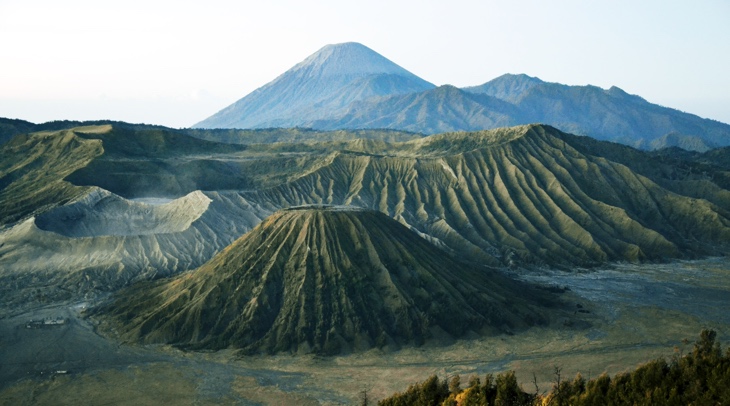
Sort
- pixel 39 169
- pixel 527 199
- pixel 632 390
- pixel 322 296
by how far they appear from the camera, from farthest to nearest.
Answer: pixel 39 169 < pixel 527 199 < pixel 322 296 < pixel 632 390

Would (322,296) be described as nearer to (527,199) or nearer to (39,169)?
(527,199)

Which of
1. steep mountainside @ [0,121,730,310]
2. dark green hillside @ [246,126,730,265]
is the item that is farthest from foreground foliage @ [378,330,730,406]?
dark green hillside @ [246,126,730,265]

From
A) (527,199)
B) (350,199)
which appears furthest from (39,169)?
(527,199)

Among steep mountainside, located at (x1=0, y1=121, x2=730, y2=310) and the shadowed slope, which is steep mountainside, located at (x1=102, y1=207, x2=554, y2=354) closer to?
steep mountainside, located at (x1=0, y1=121, x2=730, y2=310)

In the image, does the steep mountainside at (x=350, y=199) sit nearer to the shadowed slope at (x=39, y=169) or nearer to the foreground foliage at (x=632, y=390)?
the shadowed slope at (x=39, y=169)

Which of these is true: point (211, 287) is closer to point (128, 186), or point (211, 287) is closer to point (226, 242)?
point (226, 242)

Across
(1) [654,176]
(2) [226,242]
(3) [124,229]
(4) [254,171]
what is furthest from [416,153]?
(3) [124,229]
